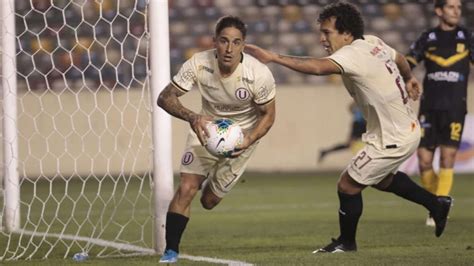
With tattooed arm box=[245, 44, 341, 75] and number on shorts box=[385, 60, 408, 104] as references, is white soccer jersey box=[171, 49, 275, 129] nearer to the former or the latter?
tattooed arm box=[245, 44, 341, 75]

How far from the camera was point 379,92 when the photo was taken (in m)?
7.89

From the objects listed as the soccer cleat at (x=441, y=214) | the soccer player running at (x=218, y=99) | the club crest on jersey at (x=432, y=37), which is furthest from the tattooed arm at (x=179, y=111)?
the club crest on jersey at (x=432, y=37)

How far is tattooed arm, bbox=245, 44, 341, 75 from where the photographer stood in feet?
22.8

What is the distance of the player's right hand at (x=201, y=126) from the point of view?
7.21m

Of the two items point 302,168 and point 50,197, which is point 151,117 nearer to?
point 50,197

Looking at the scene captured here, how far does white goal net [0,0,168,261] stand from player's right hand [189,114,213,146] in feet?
3.38

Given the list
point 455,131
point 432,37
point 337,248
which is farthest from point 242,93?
point 455,131

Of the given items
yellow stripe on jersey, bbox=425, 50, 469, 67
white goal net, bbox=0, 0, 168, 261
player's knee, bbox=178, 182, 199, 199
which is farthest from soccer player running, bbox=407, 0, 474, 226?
player's knee, bbox=178, 182, 199, 199

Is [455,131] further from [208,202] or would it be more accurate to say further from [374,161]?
[208,202]

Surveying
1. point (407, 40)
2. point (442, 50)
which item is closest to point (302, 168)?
point (407, 40)

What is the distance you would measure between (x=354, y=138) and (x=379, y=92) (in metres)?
11.3

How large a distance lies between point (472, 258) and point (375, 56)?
4.80 ft

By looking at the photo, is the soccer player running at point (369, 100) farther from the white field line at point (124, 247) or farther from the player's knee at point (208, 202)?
the white field line at point (124, 247)

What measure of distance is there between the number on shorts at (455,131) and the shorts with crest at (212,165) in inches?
127
